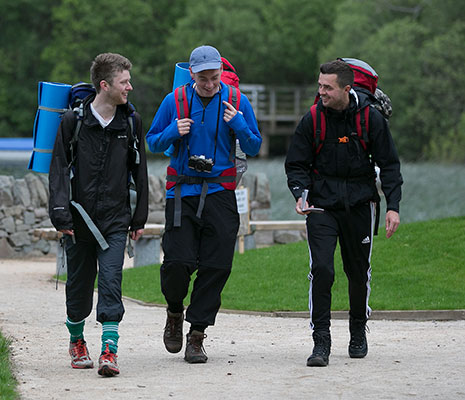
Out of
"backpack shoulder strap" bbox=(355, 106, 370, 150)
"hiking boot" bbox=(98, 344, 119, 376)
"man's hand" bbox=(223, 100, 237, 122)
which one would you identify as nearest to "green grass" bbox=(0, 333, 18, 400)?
"hiking boot" bbox=(98, 344, 119, 376)

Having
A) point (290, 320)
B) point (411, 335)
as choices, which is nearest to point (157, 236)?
point (290, 320)

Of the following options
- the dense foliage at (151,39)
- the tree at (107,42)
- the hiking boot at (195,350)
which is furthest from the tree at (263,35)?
the hiking boot at (195,350)

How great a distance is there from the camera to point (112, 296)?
6.96 meters

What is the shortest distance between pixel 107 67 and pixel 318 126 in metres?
1.32

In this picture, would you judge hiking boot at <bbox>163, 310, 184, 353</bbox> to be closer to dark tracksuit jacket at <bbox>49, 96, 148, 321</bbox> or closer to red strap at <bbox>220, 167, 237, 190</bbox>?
dark tracksuit jacket at <bbox>49, 96, 148, 321</bbox>

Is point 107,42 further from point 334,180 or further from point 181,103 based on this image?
point 334,180

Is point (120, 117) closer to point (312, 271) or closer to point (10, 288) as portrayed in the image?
point (312, 271)

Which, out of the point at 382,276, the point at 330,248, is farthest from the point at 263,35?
the point at 330,248

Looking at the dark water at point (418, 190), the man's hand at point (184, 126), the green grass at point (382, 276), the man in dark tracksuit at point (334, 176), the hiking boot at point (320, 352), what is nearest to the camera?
the hiking boot at point (320, 352)

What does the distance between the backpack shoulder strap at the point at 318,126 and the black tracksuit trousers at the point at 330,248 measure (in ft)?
1.42

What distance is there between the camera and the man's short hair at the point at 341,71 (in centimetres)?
731

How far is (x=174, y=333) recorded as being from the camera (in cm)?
761

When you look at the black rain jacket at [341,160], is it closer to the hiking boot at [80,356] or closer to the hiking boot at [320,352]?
the hiking boot at [320,352]

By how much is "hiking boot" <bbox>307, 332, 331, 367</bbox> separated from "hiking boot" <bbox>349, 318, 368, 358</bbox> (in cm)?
33
